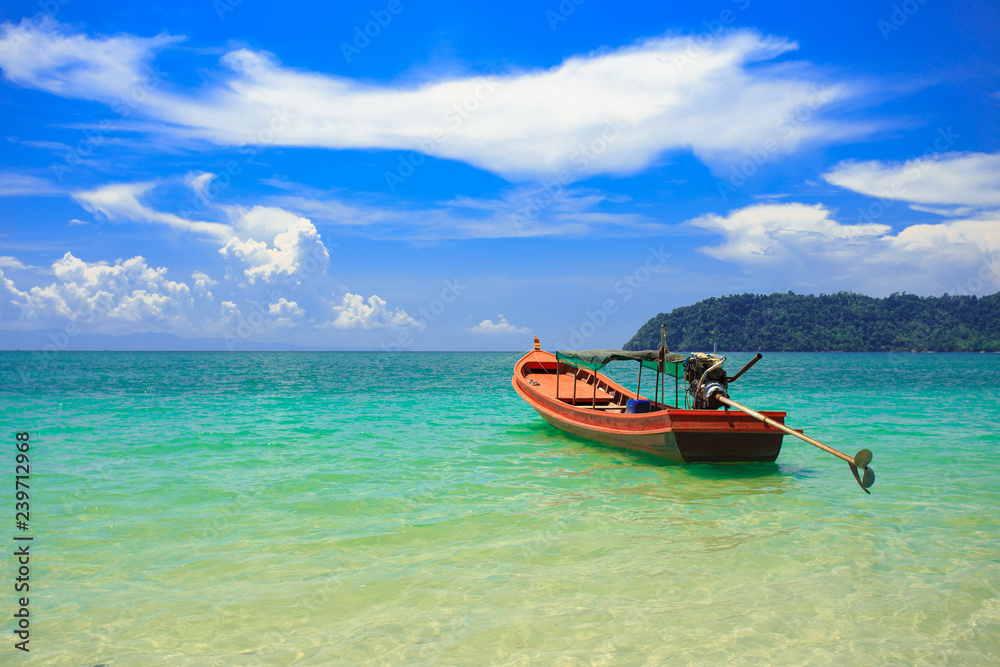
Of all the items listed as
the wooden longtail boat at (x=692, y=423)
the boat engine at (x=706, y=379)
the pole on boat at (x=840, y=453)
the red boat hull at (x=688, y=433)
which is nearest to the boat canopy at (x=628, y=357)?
the wooden longtail boat at (x=692, y=423)

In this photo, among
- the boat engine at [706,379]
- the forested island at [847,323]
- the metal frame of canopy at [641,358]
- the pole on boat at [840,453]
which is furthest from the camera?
the forested island at [847,323]

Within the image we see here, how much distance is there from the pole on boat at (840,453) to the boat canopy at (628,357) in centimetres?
218

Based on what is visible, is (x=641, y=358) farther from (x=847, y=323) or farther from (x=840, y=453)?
(x=847, y=323)

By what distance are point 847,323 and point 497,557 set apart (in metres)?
171

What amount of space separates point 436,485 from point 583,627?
6.39 metres

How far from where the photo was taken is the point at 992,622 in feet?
18.2

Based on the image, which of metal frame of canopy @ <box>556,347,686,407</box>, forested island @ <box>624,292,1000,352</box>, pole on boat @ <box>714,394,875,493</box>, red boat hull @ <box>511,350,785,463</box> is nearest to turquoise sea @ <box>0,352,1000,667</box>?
red boat hull @ <box>511,350,785,463</box>

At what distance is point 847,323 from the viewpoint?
502 feet

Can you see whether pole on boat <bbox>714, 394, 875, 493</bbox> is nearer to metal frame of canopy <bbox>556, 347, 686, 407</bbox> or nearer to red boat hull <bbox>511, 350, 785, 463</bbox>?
red boat hull <bbox>511, 350, 785, 463</bbox>

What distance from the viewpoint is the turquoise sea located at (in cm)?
517

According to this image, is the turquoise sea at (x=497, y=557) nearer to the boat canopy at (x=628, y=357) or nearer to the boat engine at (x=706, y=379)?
the boat engine at (x=706, y=379)

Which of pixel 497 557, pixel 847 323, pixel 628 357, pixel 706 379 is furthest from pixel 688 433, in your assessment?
pixel 847 323

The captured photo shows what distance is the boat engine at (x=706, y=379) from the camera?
13.4 m

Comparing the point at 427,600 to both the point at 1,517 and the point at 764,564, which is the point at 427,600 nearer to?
the point at 764,564
